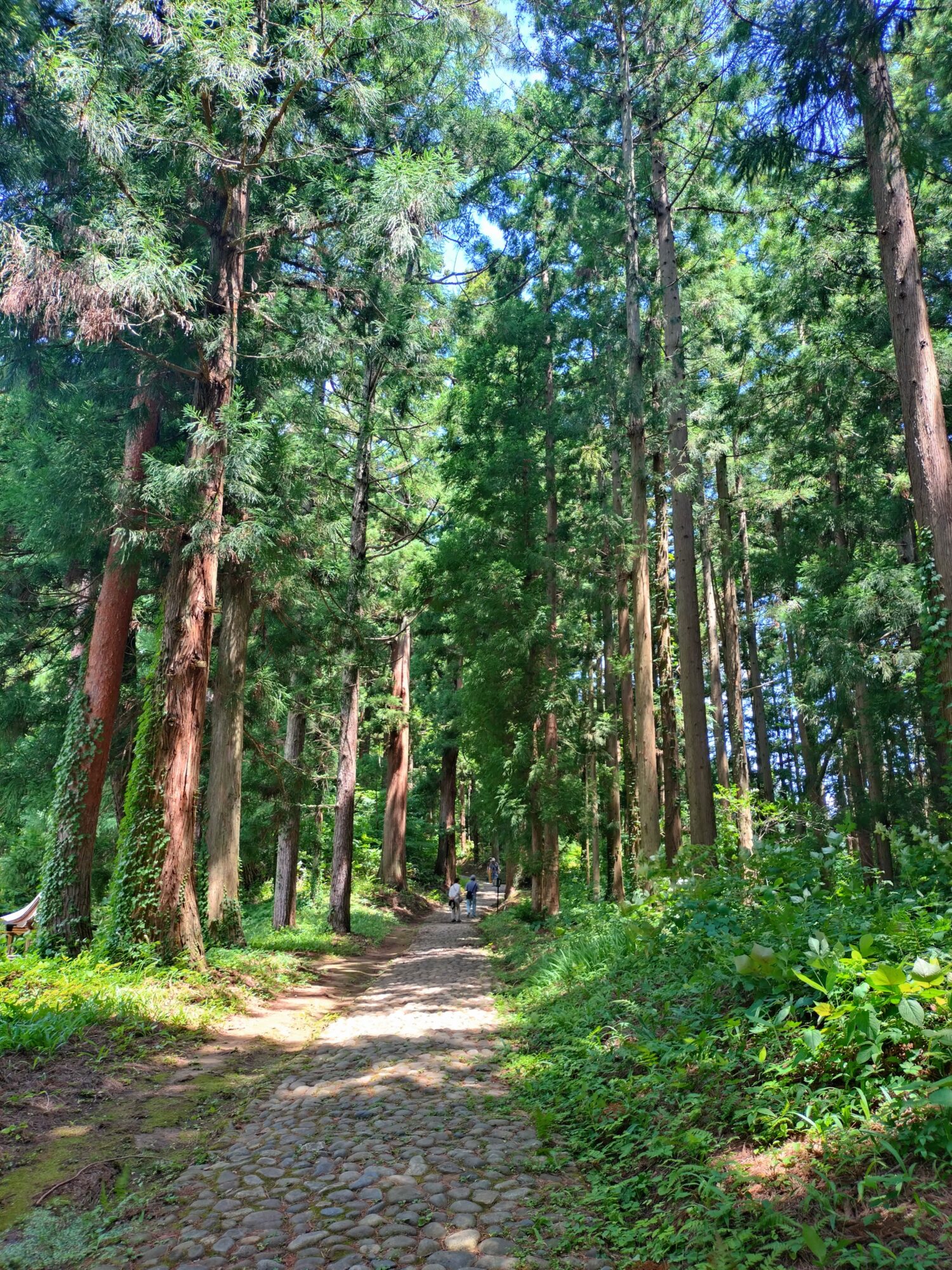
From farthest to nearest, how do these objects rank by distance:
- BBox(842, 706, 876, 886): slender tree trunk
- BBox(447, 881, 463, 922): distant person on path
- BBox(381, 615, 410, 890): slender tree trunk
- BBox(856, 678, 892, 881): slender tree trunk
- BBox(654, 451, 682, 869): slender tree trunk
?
BBox(447, 881, 463, 922): distant person on path, BBox(381, 615, 410, 890): slender tree trunk, BBox(654, 451, 682, 869): slender tree trunk, BBox(842, 706, 876, 886): slender tree trunk, BBox(856, 678, 892, 881): slender tree trunk

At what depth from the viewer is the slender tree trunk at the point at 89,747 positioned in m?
9.38

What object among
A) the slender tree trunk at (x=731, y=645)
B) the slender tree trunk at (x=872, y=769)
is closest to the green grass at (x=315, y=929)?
the slender tree trunk at (x=731, y=645)

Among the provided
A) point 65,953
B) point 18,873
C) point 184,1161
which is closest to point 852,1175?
point 184,1161

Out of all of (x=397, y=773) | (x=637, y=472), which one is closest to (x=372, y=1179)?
(x=637, y=472)

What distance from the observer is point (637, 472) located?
1214 centimetres

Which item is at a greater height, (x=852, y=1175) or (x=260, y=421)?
(x=260, y=421)

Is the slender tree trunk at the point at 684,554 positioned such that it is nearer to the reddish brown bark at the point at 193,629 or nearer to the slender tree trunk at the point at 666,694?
the slender tree trunk at the point at 666,694

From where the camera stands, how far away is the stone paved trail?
3.15 meters

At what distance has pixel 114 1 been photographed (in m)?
8.48

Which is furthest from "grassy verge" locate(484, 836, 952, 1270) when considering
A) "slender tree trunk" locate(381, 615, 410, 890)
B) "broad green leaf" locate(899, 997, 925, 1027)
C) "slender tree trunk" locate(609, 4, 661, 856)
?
"slender tree trunk" locate(381, 615, 410, 890)

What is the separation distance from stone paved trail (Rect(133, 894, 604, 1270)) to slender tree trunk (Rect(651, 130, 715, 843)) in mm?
4670

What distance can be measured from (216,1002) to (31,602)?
7.90 meters

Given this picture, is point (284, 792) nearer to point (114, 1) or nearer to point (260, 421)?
point (260, 421)

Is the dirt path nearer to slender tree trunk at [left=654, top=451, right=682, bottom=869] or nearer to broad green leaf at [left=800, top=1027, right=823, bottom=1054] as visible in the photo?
broad green leaf at [left=800, top=1027, right=823, bottom=1054]
